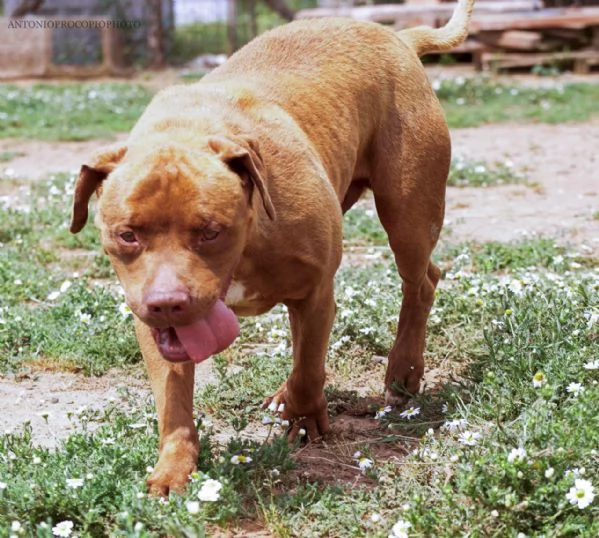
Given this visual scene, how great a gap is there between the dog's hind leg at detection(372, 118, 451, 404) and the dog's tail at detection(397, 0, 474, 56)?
2.16 feet

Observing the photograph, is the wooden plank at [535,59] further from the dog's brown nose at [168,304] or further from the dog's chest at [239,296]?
the dog's brown nose at [168,304]

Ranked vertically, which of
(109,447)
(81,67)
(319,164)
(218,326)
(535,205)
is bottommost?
(81,67)

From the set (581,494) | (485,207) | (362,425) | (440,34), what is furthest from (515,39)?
(581,494)

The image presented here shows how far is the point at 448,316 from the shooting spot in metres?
5.39

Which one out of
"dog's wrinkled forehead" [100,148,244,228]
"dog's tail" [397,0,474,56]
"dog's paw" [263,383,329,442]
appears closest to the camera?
"dog's wrinkled forehead" [100,148,244,228]

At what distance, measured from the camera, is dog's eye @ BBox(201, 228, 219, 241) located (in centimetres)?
337

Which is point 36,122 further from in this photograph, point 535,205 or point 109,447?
point 109,447

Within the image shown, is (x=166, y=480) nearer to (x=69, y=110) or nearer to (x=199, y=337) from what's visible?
(x=199, y=337)

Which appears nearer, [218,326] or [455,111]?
[218,326]

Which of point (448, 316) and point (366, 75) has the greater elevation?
point (366, 75)

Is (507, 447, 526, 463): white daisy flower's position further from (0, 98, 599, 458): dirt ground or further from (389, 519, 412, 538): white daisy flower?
(0, 98, 599, 458): dirt ground

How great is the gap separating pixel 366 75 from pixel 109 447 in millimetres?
2017

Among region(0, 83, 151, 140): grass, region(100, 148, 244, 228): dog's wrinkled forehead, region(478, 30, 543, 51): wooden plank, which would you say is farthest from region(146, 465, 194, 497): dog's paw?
region(478, 30, 543, 51): wooden plank

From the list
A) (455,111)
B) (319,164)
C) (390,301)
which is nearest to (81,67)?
(455,111)
